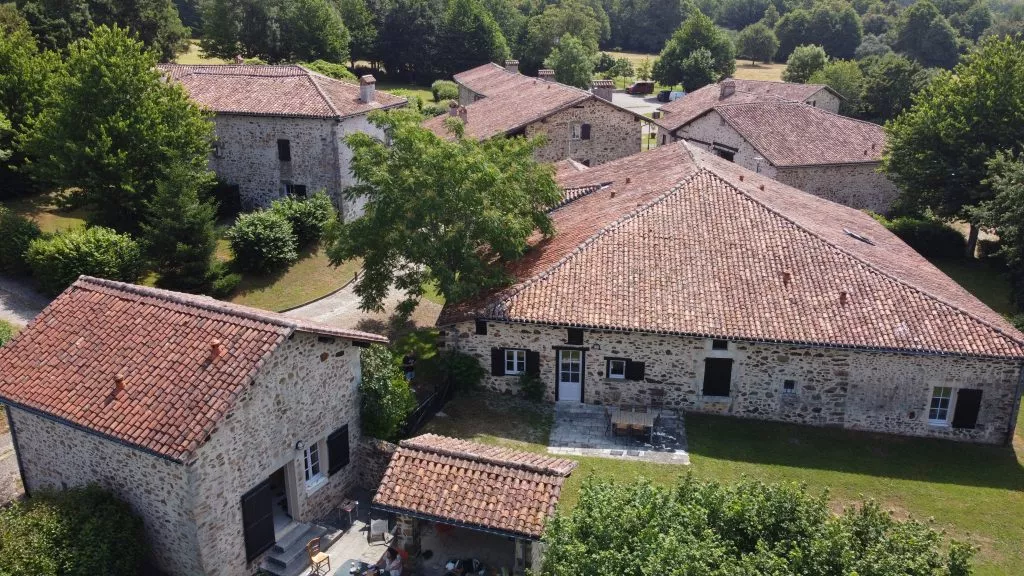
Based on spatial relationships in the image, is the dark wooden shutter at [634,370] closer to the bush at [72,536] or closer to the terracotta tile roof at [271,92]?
the bush at [72,536]

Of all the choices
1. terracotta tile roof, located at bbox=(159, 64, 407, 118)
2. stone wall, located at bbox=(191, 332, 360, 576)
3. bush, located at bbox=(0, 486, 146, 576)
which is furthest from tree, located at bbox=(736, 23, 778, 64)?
bush, located at bbox=(0, 486, 146, 576)

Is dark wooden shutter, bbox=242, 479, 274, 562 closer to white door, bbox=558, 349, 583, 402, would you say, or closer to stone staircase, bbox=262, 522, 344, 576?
stone staircase, bbox=262, 522, 344, 576

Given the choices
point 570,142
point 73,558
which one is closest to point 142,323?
point 73,558

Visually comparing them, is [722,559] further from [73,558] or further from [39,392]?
[39,392]

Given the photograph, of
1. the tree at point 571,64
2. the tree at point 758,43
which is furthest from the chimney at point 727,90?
the tree at point 758,43

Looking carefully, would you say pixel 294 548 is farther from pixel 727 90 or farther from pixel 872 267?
pixel 727 90
